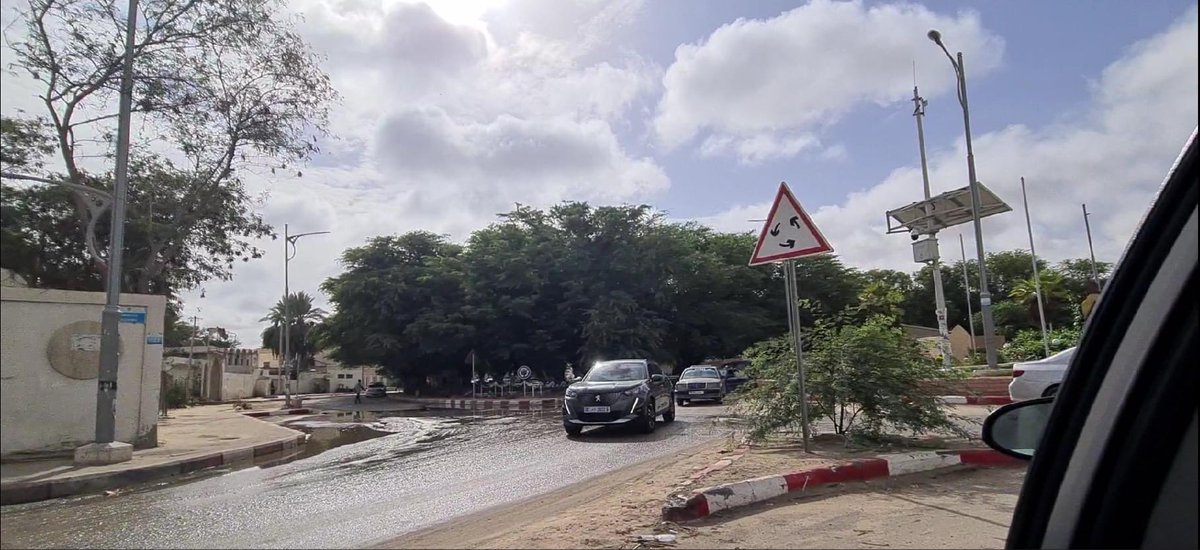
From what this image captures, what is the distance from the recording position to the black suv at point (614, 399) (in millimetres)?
12836

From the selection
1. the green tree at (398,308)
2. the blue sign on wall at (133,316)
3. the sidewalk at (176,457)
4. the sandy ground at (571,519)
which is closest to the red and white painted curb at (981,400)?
the sandy ground at (571,519)

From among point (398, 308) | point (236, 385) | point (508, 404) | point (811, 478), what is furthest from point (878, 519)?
point (398, 308)

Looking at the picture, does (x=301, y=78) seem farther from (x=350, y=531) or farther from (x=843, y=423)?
(x=843, y=423)

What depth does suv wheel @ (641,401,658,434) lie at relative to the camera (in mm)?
13231

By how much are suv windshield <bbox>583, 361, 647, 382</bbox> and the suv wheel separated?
61cm

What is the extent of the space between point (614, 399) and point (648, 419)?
97cm

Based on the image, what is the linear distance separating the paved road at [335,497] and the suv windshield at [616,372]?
45.7 inches

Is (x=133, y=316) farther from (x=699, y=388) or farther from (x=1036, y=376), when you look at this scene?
(x=699, y=388)

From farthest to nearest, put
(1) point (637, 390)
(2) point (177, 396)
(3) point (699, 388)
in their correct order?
(3) point (699, 388)
(1) point (637, 390)
(2) point (177, 396)

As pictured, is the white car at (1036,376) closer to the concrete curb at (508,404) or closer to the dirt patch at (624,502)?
the dirt patch at (624,502)

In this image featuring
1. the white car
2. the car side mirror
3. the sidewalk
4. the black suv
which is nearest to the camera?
the car side mirror

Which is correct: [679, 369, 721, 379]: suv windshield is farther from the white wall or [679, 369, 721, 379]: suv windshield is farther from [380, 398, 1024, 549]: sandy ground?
[380, 398, 1024, 549]: sandy ground

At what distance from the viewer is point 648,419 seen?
43.9ft

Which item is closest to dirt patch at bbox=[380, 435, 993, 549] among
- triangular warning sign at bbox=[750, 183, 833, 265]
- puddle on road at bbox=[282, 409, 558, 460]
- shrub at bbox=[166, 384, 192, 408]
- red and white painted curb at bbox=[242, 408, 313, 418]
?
triangular warning sign at bbox=[750, 183, 833, 265]
